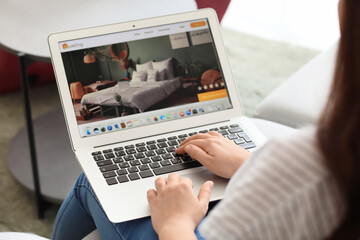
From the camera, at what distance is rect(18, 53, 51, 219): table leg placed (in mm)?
1404

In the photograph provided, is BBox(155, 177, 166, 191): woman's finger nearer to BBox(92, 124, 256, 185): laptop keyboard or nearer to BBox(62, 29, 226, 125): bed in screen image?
BBox(92, 124, 256, 185): laptop keyboard

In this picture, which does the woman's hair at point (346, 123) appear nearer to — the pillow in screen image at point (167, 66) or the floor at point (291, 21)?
the pillow in screen image at point (167, 66)

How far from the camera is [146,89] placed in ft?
3.61

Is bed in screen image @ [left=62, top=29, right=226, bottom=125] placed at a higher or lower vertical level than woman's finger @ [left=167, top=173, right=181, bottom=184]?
higher

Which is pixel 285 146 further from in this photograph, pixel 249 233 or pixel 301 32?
pixel 301 32

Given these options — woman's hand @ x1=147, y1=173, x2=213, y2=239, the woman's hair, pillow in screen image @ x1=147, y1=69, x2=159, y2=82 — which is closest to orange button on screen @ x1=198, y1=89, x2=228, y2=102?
pillow in screen image @ x1=147, y1=69, x2=159, y2=82

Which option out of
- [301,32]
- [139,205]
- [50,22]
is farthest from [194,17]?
[301,32]

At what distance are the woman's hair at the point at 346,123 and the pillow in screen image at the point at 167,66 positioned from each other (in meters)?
0.64

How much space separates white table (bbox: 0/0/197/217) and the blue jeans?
501mm

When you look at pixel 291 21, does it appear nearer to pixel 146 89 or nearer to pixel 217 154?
pixel 146 89

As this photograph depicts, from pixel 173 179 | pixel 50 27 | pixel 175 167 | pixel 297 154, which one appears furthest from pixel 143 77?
pixel 297 154

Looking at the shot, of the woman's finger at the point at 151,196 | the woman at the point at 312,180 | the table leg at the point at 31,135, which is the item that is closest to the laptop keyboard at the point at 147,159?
the woman's finger at the point at 151,196

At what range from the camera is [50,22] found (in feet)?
5.01

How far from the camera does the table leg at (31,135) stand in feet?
4.61
